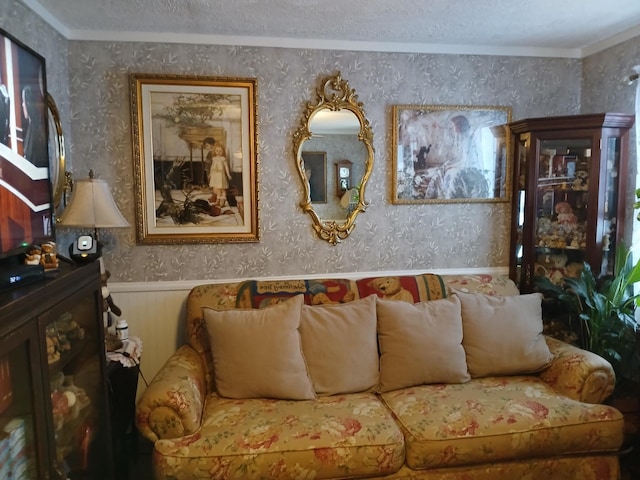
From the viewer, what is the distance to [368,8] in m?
2.33

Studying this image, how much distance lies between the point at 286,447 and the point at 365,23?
6.96 feet

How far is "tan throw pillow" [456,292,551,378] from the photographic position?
8.07 ft

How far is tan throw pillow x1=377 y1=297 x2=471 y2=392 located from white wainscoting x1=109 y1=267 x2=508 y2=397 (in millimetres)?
1035

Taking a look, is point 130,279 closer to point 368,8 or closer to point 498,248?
point 368,8

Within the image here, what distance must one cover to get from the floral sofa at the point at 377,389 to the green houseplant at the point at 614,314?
0.23m

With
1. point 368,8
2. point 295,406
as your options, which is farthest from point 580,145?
point 295,406

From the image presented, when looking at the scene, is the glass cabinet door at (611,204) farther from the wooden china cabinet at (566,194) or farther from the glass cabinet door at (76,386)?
the glass cabinet door at (76,386)

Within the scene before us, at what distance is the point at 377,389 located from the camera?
7.89ft

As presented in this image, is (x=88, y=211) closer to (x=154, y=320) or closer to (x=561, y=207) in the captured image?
(x=154, y=320)

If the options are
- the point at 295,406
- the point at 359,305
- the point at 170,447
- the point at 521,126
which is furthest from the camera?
the point at 521,126

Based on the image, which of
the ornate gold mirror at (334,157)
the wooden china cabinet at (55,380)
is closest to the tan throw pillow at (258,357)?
the wooden china cabinet at (55,380)

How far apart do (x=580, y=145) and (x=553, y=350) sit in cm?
120

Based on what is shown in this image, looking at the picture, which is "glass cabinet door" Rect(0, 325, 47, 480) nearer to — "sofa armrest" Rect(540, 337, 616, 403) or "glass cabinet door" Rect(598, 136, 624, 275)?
Result: "sofa armrest" Rect(540, 337, 616, 403)

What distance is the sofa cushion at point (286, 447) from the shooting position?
182cm
